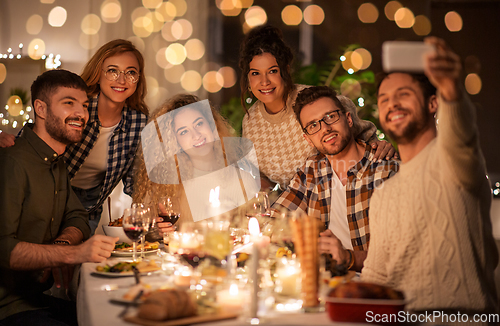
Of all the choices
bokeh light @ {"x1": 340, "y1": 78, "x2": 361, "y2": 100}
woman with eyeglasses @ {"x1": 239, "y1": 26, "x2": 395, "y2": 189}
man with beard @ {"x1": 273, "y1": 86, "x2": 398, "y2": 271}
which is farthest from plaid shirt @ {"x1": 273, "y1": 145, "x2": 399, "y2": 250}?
bokeh light @ {"x1": 340, "y1": 78, "x2": 361, "y2": 100}

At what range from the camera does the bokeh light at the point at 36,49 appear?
3.97 m

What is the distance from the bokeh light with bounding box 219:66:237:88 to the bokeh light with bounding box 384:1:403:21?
2083 millimetres

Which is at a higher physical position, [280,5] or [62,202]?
[280,5]

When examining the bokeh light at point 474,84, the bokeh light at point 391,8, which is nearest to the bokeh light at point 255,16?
the bokeh light at point 391,8

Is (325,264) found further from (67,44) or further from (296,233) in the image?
(67,44)

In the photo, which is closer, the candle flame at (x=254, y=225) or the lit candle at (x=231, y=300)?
the lit candle at (x=231, y=300)

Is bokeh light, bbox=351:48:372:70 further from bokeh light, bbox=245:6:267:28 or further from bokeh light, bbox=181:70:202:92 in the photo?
bokeh light, bbox=181:70:202:92

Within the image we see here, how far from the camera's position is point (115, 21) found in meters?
4.46

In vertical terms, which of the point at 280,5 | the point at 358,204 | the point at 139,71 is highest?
the point at 280,5

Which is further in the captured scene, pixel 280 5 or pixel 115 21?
pixel 280 5

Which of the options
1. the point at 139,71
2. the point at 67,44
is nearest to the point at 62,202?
the point at 139,71

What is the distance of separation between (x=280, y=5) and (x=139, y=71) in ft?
9.54

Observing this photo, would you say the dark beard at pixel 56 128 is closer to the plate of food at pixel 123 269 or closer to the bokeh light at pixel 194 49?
the plate of food at pixel 123 269

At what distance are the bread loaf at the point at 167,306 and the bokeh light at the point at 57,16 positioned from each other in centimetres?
386
